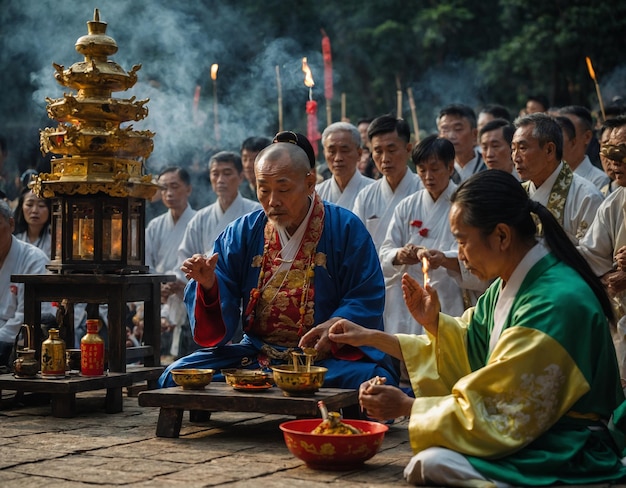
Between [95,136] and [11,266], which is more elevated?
[95,136]

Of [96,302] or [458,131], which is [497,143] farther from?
[96,302]

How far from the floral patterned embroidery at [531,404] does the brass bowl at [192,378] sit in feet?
5.86

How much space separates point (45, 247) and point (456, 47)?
605 inches

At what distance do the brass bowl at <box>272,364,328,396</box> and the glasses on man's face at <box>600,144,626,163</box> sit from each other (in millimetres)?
2143

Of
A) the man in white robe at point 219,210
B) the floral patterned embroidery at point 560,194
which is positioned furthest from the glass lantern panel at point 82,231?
the floral patterned embroidery at point 560,194

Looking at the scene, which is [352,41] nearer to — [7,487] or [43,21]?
[43,21]

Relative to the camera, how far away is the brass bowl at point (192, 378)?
5199mm

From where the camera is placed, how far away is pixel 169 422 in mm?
5219

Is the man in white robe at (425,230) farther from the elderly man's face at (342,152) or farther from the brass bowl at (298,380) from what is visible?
the brass bowl at (298,380)

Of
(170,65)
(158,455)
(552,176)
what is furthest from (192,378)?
(170,65)

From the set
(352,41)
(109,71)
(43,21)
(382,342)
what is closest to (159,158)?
(43,21)

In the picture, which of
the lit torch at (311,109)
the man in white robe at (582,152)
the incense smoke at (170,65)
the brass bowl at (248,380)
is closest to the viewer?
the brass bowl at (248,380)

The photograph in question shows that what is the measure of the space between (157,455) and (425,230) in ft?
11.2

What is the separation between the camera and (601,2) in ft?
61.2
